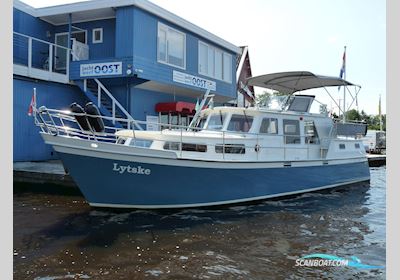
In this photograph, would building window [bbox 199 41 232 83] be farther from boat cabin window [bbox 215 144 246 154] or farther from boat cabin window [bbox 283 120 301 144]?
boat cabin window [bbox 215 144 246 154]

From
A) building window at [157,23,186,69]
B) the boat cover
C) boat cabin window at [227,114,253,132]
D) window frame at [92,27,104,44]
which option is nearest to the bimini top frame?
the boat cover

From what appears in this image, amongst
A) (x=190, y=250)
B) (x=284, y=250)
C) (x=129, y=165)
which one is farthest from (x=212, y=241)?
(x=129, y=165)

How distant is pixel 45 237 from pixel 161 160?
292cm

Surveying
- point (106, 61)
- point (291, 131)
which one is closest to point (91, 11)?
point (106, 61)

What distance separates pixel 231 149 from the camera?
33.5 ft

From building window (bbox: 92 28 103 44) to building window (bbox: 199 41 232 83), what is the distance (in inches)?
196

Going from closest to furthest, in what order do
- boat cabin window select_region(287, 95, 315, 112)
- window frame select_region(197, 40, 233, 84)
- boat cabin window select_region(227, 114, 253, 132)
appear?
boat cabin window select_region(227, 114, 253, 132) → boat cabin window select_region(287, 95, 315, 112) → window frame select_region(197, 40, 233, 84)

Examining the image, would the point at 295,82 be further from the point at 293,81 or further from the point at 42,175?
the point at 42,175

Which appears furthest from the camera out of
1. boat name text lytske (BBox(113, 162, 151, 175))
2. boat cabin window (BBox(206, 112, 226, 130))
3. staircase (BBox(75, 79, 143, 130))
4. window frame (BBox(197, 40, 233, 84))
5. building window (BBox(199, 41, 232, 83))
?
building window (BBox(199, 41, 232, 83))

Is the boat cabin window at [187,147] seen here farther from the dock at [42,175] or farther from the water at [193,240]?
the dock at [42,175]

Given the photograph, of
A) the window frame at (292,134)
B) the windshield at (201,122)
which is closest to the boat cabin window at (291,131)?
the window frame at (292,134)

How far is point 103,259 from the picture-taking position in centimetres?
621

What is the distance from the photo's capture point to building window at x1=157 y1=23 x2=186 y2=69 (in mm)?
16969

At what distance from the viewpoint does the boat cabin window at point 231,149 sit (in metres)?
10.0
